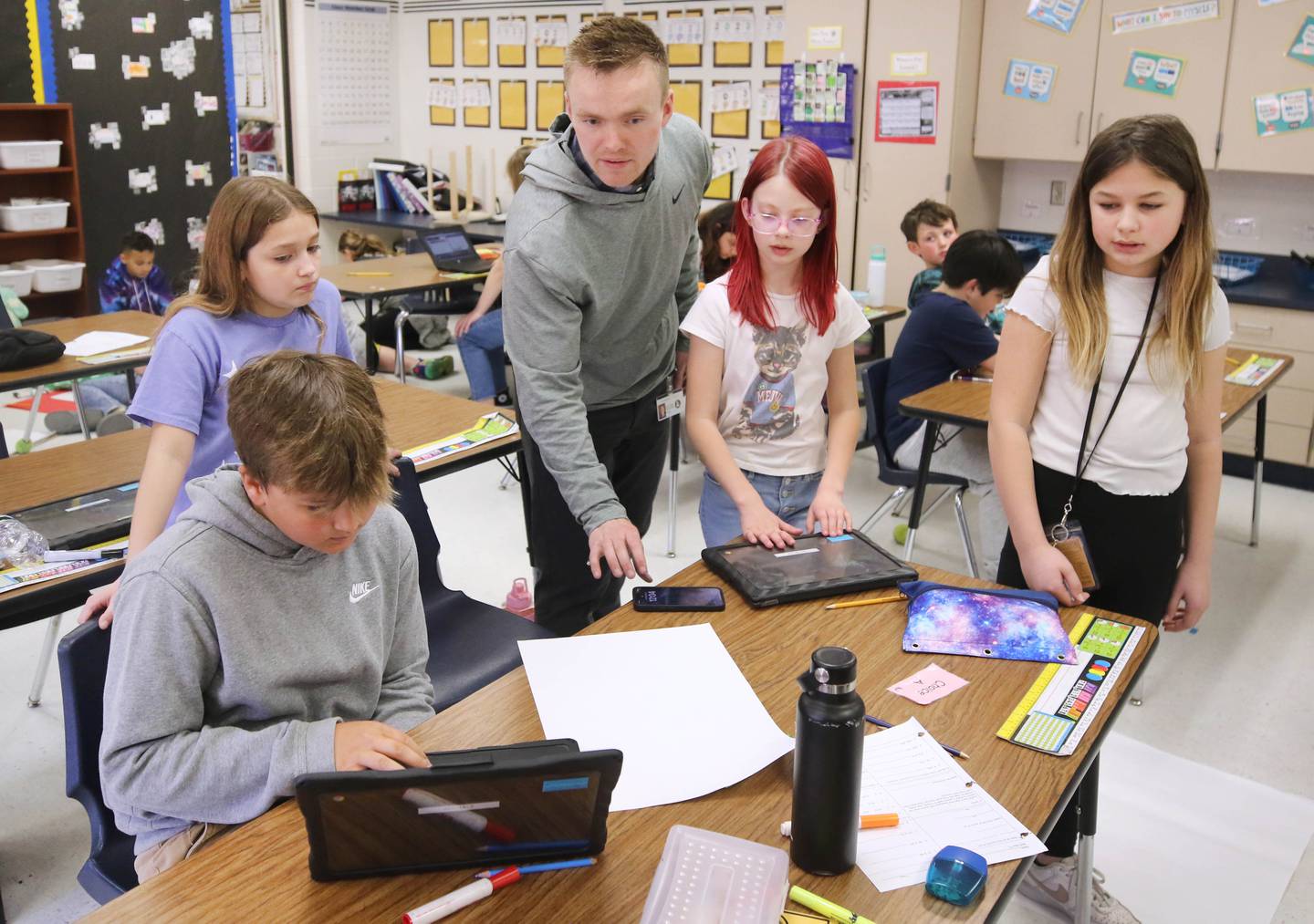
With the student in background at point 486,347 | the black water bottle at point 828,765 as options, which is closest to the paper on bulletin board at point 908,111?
the student in background at point 486,347

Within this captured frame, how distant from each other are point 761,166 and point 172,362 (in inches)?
39.4

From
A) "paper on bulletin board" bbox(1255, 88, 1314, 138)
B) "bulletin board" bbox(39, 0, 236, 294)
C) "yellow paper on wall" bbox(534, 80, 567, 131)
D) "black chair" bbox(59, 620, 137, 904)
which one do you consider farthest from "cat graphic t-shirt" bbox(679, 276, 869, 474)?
"bulletin board" bbox(39, 0, 236, 294)

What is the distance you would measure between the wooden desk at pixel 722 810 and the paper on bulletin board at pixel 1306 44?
3.65 meters

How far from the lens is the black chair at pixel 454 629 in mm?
1962

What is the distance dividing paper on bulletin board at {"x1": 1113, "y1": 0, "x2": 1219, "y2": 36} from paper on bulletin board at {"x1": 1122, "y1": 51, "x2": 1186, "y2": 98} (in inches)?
4.3

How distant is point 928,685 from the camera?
141 centimetres

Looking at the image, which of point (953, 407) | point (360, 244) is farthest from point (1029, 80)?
point (360, 244)

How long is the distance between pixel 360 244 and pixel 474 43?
160 cm

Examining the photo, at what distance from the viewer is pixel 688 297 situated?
7.23ft

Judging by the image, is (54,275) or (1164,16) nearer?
(1164,16)

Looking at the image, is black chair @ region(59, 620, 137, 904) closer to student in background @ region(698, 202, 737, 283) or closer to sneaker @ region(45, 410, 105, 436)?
student in background @ region(698, 202, 737, 283)

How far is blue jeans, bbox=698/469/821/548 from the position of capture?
1979 mm

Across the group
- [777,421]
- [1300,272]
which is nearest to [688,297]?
[777,421]

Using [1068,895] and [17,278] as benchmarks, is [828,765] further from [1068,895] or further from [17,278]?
[17,278]
